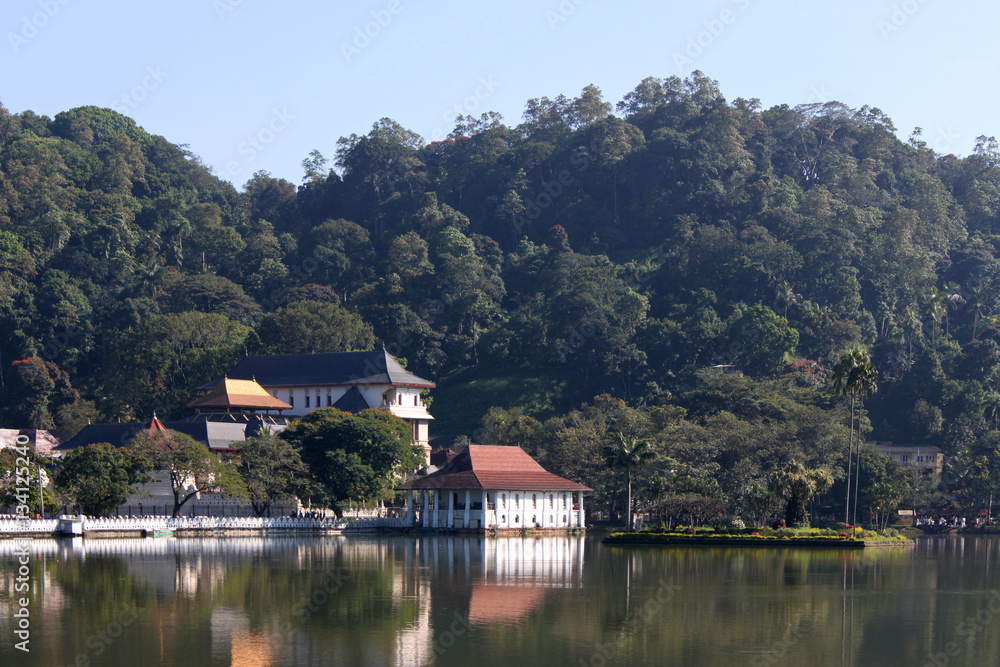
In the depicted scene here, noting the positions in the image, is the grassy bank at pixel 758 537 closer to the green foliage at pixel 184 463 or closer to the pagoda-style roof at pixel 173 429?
the green foliage at pixel 184 463

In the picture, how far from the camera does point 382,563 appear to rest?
151 ft

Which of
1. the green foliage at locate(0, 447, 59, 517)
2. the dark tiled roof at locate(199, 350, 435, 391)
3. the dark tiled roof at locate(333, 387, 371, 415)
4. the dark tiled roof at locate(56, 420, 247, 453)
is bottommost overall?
the green foliage at locate(0, 447, 59, 517)

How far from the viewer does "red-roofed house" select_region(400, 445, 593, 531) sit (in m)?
71.3

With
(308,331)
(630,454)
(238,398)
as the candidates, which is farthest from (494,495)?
(308,331)

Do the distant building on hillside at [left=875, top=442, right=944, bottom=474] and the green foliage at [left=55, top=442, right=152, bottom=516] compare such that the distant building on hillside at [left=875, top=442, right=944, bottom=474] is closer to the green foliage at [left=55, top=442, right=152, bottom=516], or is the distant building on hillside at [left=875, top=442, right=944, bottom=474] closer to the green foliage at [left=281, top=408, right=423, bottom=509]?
the green foliage at [left=281, top=408, right=423, bottom=509]

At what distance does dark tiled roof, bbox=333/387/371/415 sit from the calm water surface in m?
44.0

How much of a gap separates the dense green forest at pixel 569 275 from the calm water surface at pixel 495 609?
90.9ft

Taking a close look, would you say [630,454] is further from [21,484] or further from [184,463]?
[21,484]

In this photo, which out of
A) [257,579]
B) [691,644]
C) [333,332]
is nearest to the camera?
Answer: [691,644]

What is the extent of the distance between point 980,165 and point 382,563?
132 m

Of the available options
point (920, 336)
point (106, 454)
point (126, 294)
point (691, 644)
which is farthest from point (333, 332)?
point (691, 644)

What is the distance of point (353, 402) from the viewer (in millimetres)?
96188

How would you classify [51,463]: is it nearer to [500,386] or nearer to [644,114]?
[500,386]

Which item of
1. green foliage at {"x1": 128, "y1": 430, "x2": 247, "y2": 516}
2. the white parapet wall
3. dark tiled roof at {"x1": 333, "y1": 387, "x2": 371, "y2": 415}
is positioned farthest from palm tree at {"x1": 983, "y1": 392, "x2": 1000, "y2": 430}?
green foliage at {"x1": 128, "y1": 430, "x2": 247, "y2": 516}
